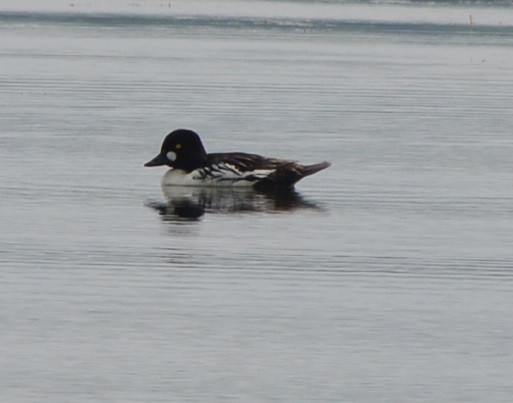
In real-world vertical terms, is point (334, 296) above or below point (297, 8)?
above

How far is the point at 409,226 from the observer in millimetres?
13727

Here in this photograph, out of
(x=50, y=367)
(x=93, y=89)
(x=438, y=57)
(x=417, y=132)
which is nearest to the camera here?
(x=50, y=367)

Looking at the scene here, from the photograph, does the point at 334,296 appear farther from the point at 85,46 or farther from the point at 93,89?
the point at 85,46

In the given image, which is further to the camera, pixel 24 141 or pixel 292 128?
pixel 292 128

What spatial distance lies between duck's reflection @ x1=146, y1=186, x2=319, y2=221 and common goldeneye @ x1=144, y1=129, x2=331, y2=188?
7cm

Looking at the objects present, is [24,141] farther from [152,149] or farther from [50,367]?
[50,367]

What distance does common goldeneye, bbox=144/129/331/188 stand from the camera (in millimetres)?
16016

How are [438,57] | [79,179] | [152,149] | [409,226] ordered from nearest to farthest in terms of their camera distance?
1. [409,226]
2. [79,179]
3. [152,149]
4. [438,57]

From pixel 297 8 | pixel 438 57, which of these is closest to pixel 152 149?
pixel 438 57

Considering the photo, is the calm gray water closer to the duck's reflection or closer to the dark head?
the duck's reflection

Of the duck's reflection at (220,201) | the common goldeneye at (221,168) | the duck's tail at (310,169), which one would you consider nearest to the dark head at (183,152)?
the common goldeneye at (221,168)

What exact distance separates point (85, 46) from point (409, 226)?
27.0 meters

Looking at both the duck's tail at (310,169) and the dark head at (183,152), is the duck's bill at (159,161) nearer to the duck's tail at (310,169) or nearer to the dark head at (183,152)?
the dark head at (183,152)

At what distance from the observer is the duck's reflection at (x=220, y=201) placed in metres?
14.6
